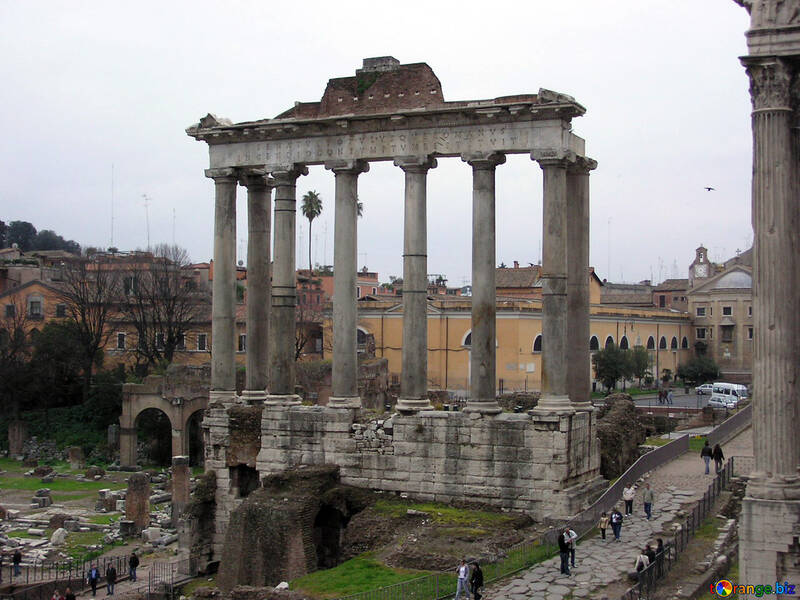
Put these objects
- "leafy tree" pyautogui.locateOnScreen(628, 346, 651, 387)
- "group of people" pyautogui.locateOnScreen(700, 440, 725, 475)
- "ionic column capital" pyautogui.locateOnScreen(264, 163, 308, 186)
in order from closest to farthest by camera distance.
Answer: "ionic column capital" pyautogui.locateOnScreen(264, 163, 308, 186), "group of people" pyautogui.locateOnScreen(700, 440, 725, 475), "leafy tree" pyautogui.locateOnScreen(628, 346, 651, 387)

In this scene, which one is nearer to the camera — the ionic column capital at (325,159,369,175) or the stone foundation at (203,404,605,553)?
the stone foundation at (203,404,605,553)

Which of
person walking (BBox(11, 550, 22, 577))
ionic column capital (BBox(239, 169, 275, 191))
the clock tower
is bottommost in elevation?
person walking (BBox(11, 550, 22, 577))

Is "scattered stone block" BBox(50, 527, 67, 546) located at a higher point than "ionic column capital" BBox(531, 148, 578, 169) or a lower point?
lower

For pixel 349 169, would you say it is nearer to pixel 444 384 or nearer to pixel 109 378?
pixel 444 384

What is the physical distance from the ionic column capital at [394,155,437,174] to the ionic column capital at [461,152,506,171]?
0.92m

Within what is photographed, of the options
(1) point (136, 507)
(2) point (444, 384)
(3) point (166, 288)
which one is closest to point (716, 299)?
(2) point (444, 384)

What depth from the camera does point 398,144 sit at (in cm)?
2408

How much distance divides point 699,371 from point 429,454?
48.8 m

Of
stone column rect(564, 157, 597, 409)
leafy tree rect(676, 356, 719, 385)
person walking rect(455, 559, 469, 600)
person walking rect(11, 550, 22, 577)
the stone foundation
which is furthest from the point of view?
leafy tree rect(676, 356, 719, 385)

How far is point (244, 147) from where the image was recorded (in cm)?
2594

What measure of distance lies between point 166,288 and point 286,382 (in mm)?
34588

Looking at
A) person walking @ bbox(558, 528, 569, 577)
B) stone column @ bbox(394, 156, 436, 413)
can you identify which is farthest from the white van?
person walking @ bbox(558, 528, 569, 577)

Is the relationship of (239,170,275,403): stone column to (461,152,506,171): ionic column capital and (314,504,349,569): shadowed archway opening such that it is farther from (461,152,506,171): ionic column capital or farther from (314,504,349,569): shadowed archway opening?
(461,152,506,171): ionic column capital

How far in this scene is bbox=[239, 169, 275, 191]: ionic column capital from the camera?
85.8ft
